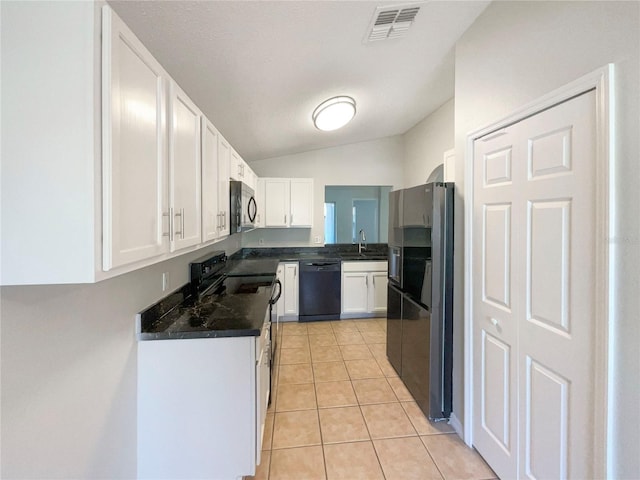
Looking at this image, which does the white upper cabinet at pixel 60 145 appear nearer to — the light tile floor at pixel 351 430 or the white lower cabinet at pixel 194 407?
the white lower cabinet at pixel 194 407

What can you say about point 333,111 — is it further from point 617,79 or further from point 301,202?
point 617,79

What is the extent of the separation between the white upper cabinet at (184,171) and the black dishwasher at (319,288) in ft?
8.94

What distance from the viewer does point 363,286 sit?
4367 mm

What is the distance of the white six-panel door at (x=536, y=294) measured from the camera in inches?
46.9

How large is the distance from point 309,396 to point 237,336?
1.31m

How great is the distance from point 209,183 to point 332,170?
→ 10.6 ft

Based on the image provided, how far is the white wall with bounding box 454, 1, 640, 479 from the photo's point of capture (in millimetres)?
1005

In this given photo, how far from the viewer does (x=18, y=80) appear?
77 cm

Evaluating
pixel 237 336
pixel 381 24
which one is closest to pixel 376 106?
pixel 381 24

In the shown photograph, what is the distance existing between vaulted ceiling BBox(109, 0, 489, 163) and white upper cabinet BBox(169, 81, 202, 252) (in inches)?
12.7

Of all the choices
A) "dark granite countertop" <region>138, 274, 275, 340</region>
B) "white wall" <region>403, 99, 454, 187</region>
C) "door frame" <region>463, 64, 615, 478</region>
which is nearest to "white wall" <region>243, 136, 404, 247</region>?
"white wall" <region>403, 99, 454, 187</region>

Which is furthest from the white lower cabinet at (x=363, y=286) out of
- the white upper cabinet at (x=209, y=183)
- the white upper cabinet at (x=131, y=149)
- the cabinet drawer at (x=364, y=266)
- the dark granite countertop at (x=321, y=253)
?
the white upper cabinet at (x=131, y=149)

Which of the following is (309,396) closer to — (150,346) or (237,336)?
(237,336)

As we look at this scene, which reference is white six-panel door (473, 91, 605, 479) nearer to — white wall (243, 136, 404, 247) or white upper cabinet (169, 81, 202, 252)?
white upper cabinet (169, 81, 202, 252)
